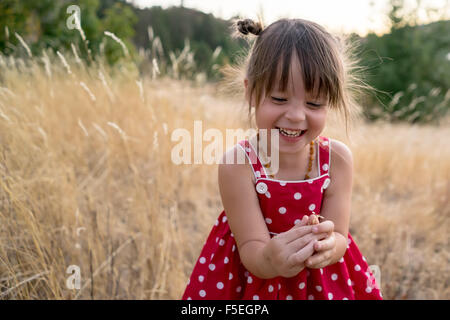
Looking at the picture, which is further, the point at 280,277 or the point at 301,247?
the point at 280,277

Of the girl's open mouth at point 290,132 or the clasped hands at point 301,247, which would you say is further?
the girl's open mouth at point 290,132

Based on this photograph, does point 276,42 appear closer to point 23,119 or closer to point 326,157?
point 326,157

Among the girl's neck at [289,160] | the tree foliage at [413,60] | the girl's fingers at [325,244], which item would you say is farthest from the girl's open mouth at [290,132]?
the tree foliage at [413,60]

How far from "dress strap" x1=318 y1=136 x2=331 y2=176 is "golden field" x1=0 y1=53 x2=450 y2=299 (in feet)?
0.28

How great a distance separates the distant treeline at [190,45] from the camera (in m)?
3.18

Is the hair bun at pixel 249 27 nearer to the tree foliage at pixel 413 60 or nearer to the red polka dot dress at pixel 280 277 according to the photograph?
the red polka dot dress at pixel 280 277

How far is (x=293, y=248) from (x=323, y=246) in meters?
0.09

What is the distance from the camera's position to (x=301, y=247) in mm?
1008

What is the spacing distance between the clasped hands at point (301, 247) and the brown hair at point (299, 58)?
0.41 m

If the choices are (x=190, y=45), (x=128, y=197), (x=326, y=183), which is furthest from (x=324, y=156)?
(x=190, y=45)

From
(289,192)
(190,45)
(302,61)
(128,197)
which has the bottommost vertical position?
(128,197)

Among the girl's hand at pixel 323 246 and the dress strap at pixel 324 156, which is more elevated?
the dress strap at pixel 324 156

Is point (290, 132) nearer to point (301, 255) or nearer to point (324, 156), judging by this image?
point (324, 156)

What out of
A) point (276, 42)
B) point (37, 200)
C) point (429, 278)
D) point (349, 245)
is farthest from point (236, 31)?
point (429, 278)
